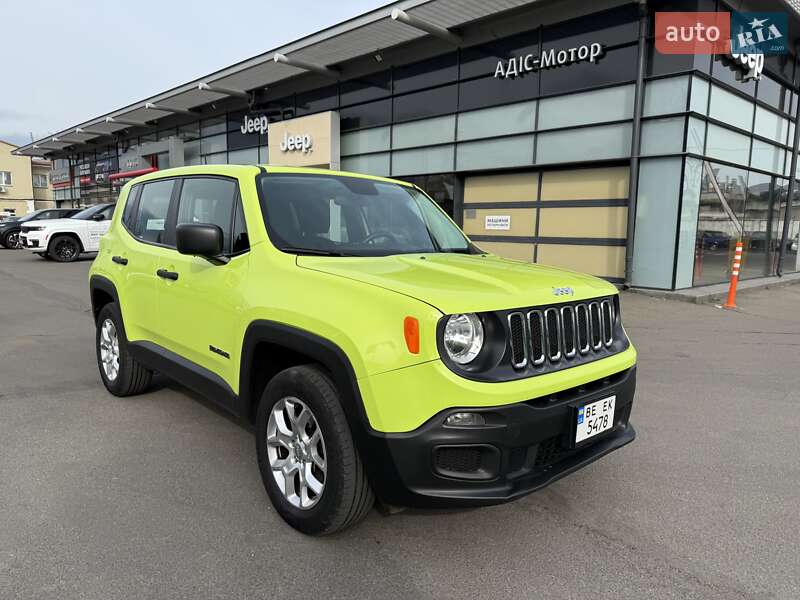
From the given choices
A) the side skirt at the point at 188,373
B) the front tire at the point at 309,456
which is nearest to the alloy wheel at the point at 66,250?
the side skirt at the point at 188,373

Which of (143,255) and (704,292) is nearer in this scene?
(143,255)

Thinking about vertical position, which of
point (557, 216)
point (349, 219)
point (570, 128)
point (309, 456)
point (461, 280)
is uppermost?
point (570, 128)

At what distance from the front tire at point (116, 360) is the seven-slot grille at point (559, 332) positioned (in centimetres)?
316

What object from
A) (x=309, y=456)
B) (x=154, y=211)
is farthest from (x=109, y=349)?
(x=309, y=456)

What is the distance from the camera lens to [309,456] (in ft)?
8.66

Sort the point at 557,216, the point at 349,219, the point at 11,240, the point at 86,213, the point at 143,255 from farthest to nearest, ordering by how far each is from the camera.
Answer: the point at 11,240, the point at 86,213, the point at 557,216, the point at 143,255, the point at 349,219

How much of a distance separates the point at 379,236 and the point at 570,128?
10148 mm

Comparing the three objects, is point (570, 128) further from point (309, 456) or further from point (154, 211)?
point (309, 456)

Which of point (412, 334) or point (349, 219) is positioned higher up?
point (349, 219)

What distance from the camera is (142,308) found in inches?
158

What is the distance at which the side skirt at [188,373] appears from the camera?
10.4 feet

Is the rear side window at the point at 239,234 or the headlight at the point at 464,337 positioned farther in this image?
the rear side window at the point at 239,234

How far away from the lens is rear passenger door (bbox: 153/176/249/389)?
306 cm

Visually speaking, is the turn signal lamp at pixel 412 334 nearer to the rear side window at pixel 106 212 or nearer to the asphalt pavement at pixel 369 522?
the asphalt pavement at pixel 369 522
